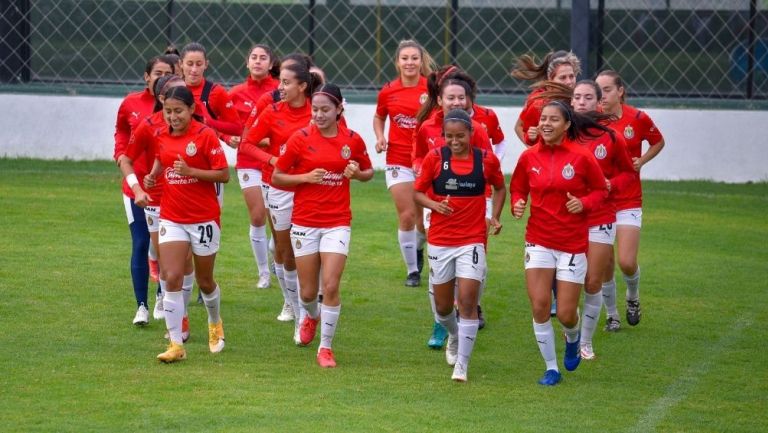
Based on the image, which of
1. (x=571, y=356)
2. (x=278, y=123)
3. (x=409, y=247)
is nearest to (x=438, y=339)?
(x=571, y=356)

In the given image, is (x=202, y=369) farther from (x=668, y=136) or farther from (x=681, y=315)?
(x=668, y=136)

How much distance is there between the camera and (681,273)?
12.2m

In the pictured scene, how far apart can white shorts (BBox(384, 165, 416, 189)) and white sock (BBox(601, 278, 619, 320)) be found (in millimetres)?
2160

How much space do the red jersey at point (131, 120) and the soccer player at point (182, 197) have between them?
2.82 ft

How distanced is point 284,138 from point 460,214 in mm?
1894

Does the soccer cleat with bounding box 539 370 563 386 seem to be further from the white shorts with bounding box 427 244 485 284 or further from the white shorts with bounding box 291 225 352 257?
the white shorts with bounding box 291 225 352 257

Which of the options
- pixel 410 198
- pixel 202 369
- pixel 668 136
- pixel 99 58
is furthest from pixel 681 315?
pixel 99 58

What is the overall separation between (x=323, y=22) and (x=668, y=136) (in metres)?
5.21

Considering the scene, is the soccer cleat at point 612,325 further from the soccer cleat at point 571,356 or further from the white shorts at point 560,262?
the white shorts at point 560,262

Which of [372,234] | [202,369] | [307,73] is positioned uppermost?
[307,73]

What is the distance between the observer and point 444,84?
9047mm

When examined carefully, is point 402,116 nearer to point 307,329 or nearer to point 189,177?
point 307,329

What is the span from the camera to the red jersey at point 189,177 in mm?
8344

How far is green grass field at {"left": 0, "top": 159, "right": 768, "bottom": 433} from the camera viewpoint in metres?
7.26
